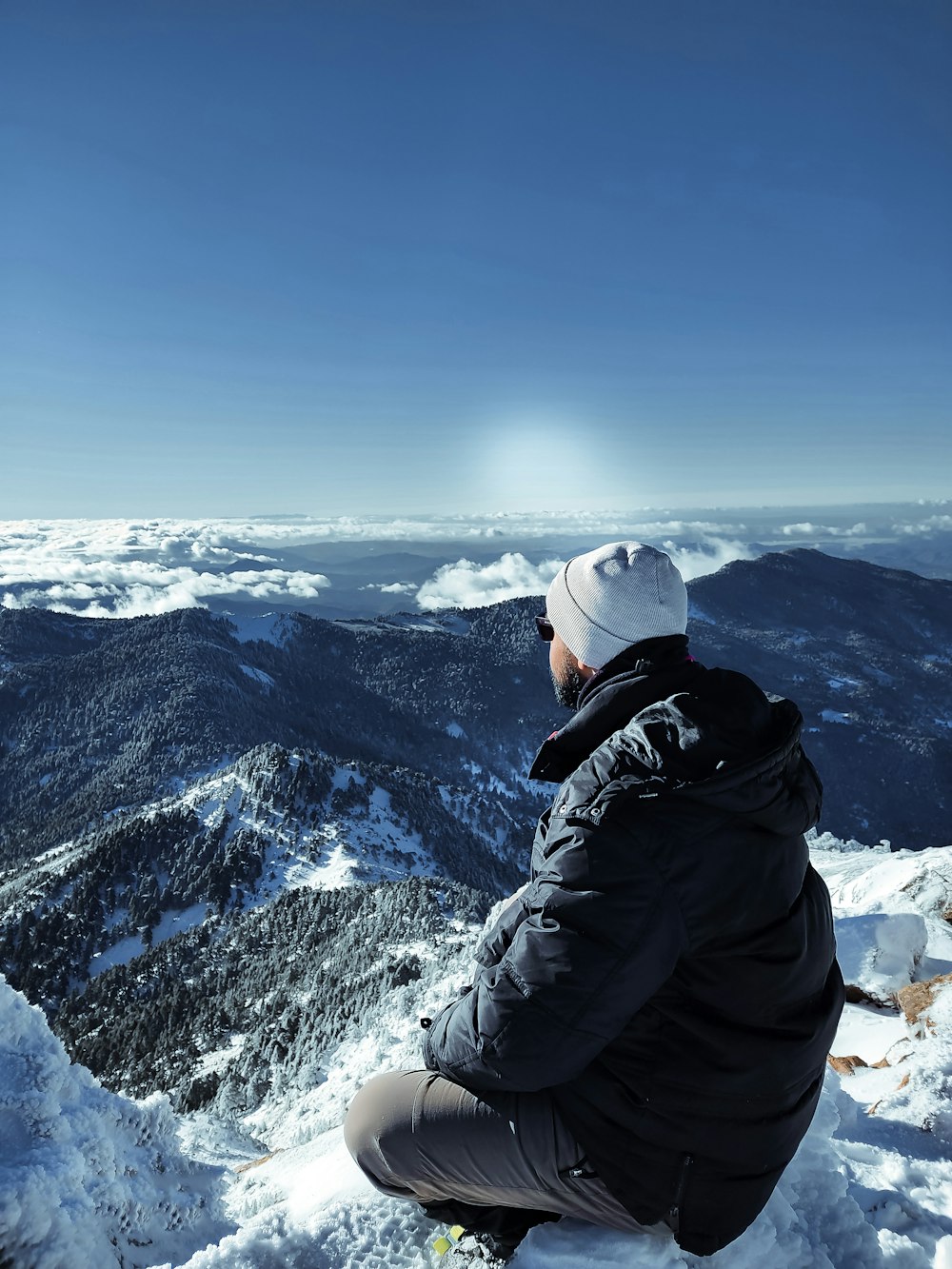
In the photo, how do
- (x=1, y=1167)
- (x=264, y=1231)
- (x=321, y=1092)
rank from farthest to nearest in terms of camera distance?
1. (x=321, y=1092)
2. (x=1, y=1167)
3. (x=264, y=1231)

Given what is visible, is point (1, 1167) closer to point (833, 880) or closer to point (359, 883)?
point (833, 880)

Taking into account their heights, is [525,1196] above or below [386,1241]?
above

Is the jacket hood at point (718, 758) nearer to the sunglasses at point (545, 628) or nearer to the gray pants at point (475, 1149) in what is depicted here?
the sunglasses at point (545, 628)

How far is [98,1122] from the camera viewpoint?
7.39 meters

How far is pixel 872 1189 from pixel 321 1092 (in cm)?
4851

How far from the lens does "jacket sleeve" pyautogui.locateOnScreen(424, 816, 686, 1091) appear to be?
3223mm

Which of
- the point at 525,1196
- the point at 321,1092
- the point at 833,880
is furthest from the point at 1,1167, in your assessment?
the point at 321,1092

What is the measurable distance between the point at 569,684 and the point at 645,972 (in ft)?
6.27

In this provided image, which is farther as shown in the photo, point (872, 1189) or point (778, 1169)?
point (872, 1189)

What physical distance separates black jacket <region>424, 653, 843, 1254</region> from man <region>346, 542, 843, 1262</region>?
0.04 ft

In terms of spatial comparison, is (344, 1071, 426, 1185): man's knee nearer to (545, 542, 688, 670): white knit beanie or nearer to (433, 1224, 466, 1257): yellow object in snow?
(433, 1224, 466, 1257): yellow object in snow

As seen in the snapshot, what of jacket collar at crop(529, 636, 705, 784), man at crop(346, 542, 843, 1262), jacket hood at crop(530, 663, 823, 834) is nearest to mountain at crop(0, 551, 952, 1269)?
man at crop(346, 542, 843, 1262)

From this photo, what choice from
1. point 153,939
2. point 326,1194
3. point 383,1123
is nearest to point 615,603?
point 383,1123

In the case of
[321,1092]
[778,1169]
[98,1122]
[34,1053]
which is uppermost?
[778,1169]
